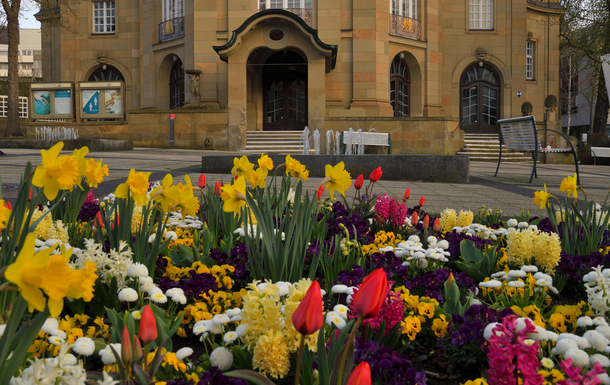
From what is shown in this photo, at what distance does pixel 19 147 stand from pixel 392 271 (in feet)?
54.8

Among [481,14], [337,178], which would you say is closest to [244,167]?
[337,178]

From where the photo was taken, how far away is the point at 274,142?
19.8m

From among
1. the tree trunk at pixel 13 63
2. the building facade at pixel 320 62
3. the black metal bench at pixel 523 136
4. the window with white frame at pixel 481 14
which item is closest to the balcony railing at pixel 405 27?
the building facade at pixel 320 62

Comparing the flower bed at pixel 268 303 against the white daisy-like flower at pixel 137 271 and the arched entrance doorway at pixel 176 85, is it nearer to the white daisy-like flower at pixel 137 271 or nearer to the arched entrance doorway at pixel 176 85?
the white daisy-like flower at pixel 137 271

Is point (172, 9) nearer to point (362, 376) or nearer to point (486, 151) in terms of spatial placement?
point (486, 151)

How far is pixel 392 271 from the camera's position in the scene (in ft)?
7.15

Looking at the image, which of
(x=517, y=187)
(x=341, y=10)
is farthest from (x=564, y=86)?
(x=517, y=187)

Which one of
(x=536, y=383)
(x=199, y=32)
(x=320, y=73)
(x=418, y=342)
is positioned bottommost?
(x=418, y=342)

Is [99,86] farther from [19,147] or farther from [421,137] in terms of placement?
[421,137]

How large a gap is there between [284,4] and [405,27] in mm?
5929

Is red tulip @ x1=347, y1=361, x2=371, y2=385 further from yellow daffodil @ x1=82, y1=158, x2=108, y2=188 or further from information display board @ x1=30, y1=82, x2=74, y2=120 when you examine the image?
information display board @ x1=30, y1=82, x2=74, y2=120

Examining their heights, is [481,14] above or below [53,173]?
above

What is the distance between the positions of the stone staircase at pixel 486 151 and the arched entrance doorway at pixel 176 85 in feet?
44.7

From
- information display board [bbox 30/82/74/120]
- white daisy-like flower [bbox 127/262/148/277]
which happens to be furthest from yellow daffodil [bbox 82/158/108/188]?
information display board [bbox 30/82/74/120]
